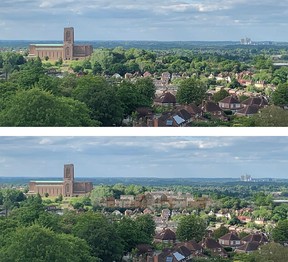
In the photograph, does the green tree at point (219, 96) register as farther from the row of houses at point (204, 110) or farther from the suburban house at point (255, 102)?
the suburban house at point (255, 102)

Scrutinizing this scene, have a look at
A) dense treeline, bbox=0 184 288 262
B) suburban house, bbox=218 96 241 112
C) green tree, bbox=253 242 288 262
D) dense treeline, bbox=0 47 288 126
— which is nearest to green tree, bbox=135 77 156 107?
dense treeline, bbox=0 47 288 126

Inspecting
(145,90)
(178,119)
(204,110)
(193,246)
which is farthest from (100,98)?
(193,246)

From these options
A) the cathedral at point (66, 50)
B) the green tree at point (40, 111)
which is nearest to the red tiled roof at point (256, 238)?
the green tree at point (40, 111)

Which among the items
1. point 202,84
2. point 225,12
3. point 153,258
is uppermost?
point 225,12

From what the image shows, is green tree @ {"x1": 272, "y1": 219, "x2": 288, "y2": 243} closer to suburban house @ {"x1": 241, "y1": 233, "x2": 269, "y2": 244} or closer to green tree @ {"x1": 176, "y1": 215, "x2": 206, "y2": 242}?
suburban house @ {"x1": 241, "y1": 233, "x2": 269, "y2": 244}

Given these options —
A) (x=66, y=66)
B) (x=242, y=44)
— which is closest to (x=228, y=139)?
(x=242, y=44)

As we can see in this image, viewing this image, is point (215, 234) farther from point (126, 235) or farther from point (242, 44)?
point (242, 44)
